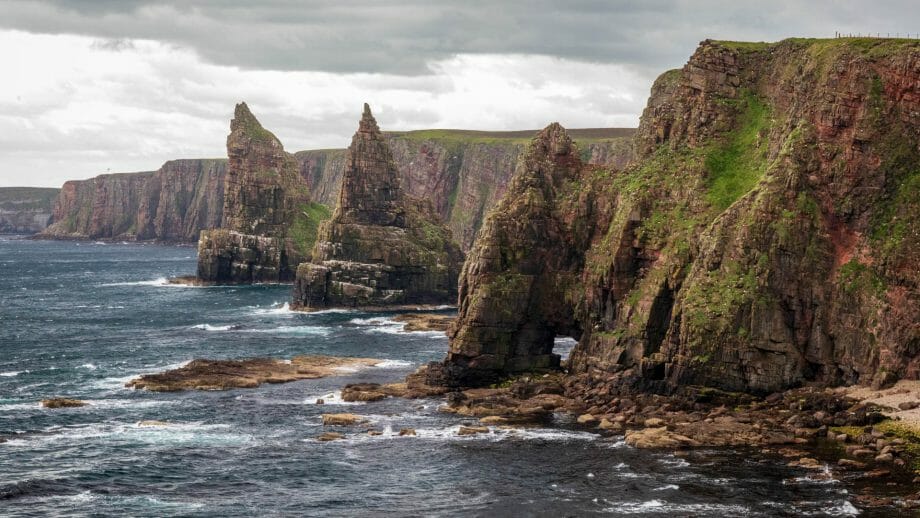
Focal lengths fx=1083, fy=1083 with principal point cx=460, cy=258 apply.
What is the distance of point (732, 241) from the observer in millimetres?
104438

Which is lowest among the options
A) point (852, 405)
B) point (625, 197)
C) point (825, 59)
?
point (852, 405)

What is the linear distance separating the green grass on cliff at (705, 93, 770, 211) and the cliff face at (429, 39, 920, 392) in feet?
0.71

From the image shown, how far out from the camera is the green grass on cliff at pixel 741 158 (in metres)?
113

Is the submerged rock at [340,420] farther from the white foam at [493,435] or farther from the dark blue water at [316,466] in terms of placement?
the white foam at [493,435]

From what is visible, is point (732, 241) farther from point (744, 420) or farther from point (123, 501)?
point (123, 501)

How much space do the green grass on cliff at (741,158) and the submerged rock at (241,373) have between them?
49.5 metres

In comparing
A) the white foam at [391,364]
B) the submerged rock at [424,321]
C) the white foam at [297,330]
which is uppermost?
the submerged rock at [424,321]

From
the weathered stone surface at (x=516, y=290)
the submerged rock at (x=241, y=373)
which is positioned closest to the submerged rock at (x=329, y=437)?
the weathered stone surface at (x=516, y=290)

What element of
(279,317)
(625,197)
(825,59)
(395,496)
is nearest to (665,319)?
(625,197)

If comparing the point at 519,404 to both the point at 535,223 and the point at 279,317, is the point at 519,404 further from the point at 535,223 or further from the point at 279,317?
the point at 279,317

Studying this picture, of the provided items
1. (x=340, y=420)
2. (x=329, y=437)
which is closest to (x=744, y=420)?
(x=329, y=437)

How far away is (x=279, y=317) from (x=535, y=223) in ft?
265

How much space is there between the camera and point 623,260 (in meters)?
114

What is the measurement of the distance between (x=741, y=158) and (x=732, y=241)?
16.3 meters
